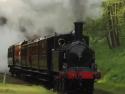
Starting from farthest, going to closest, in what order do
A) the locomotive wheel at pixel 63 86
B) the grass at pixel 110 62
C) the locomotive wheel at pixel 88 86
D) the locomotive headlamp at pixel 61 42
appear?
the grass at pixel 110 62 < the locomotive headlamp at pixel 61 42 < the locomotive wheel at pixel 88 86 < the locomotive wheel at pixel 63 86

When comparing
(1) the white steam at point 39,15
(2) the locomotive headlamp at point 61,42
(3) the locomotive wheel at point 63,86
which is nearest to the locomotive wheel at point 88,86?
(3) the locomotive wheel at point 63,86

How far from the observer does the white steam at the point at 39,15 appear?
38969 mm

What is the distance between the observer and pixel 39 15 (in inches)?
1695

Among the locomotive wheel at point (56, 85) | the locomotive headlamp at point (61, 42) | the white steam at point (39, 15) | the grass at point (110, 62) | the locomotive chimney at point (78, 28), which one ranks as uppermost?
the white steam at point (39, 15)

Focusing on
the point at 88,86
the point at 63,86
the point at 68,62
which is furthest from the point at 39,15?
the point at 88,86

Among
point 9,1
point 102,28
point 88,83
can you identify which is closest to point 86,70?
point 88,83

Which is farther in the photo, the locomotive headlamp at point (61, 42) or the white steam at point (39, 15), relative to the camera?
the white steam at point (39, 15)

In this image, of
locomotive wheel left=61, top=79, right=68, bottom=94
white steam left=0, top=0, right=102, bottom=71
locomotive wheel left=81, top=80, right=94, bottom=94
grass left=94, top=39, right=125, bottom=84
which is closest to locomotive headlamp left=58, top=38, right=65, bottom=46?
locomotive wheel left=61, top=79, right=68, bottom=94

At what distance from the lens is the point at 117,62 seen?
47625 mm

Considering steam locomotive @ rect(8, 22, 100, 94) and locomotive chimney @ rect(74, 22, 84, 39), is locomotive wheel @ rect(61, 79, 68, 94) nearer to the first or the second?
steam locomotive @ rect(8, 22, 100, 94)

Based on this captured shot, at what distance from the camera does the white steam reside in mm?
38969

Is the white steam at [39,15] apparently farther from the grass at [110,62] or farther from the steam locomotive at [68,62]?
the steam locomotive at [68,62]

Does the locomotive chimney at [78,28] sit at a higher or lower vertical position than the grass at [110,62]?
higher

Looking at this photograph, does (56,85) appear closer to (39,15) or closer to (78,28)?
(78,28)
